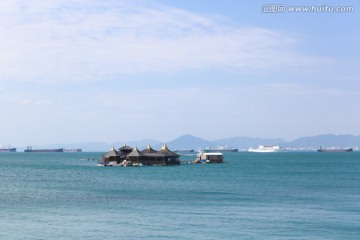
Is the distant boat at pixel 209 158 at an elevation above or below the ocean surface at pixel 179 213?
above

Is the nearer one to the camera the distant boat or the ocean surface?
the ocean surface

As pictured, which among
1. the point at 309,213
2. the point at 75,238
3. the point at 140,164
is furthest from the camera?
the point at 140,164

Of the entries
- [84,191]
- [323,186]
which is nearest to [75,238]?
[84,191]

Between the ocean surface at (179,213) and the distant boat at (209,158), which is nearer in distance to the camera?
the ocean surface at (179,213)

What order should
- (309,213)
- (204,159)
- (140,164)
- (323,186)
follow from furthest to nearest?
(204,159) → (140,164) → (323,186) → (309,213)

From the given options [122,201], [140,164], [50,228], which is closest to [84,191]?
[122,201]

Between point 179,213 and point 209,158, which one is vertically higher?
point 209,158

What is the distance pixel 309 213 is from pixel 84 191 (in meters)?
29.9

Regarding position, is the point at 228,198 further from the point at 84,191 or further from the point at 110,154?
the point at 110,154

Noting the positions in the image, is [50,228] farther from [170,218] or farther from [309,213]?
[309,213]

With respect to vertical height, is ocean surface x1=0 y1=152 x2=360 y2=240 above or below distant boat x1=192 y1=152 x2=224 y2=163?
below

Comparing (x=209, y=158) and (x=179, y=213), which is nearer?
(x=179, y=213)

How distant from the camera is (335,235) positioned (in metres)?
36.5

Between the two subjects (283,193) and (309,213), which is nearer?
(309,213)
